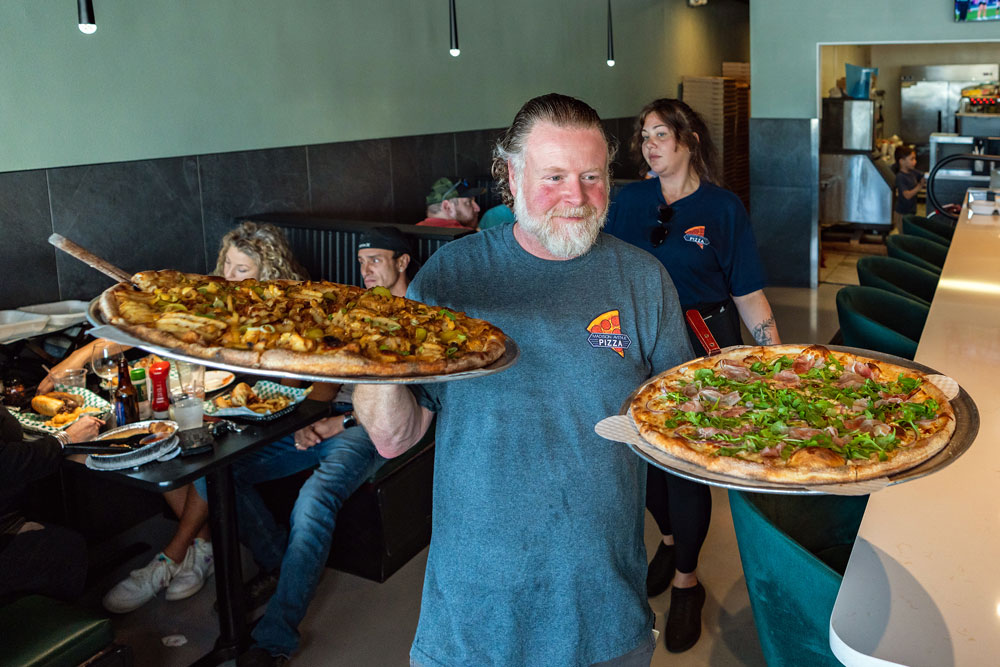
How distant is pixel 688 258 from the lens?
122 inches

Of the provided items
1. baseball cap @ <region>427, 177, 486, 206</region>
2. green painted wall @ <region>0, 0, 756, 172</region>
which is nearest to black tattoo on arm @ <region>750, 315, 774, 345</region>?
green painted wall @ <region>0, 0, 756, 172</region>

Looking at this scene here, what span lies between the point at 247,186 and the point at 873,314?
3.22m

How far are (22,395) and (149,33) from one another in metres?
1.99

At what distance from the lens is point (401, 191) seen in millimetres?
6020

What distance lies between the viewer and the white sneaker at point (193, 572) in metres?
3.34

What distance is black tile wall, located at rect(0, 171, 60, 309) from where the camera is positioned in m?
3.70

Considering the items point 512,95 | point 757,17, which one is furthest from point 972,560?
point 757,17

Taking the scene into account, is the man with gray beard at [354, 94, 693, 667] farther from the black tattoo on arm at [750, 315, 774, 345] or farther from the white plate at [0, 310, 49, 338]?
the white plate at [0, 310, 49, 338]

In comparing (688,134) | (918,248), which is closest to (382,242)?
(688,134)

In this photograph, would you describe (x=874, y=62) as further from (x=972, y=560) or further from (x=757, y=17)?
(x=972, y=560)

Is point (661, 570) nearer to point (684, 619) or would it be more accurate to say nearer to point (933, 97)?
point (684, 619)

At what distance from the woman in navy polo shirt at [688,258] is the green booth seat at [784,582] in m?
1.19

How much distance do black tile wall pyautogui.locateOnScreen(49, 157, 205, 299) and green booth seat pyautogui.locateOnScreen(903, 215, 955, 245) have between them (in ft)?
13.1

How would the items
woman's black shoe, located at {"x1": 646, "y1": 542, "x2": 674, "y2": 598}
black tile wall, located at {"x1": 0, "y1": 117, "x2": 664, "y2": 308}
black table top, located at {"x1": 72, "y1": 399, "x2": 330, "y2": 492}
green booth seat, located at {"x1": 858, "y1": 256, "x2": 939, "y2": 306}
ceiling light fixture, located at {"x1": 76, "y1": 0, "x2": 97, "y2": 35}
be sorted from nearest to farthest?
black table top, located at {"x1": 72, "y1": 399, "x2": 330, "y2": 492}, woman's black shoe, located at {"x1": 646, "y1": 542, "x2": 674, "y2": 598}, ceiling light fixture, located at {"x1": 76, "y1": 0, "x2": 97, "y2": 35}, black tile wall, located at {"x1": 0, "y1": 117, "x2": 664, "y2": 308}, green booth seat, located at {"x1": 858, "y1": 256, "x2": 939, "y2": 306}
